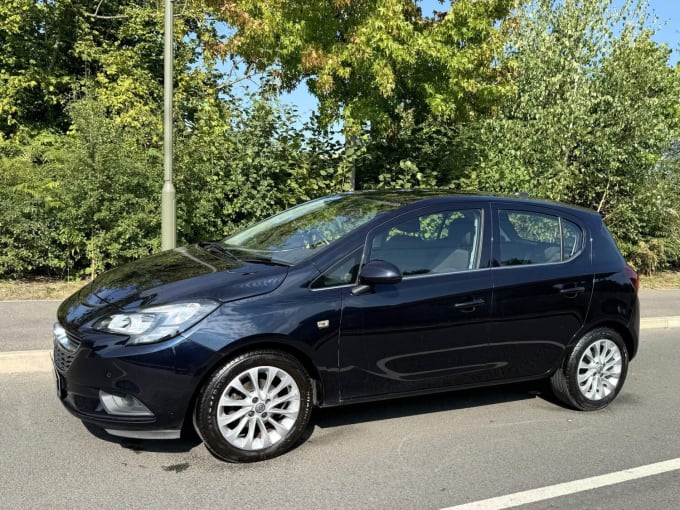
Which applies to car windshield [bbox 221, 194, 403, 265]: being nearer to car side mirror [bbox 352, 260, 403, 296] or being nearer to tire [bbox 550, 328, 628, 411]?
car side mirror [bbox 352, 260, 403, 296]

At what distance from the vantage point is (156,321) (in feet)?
11.9

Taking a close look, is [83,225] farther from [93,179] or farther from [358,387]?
[358,387]

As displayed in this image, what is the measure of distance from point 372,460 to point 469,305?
125cm

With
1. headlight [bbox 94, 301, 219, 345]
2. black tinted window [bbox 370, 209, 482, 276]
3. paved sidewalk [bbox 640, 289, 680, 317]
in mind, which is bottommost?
paved sidewalk [bbox 640, 289, 680, 317]

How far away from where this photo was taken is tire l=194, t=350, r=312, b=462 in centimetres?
370

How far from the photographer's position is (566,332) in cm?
487

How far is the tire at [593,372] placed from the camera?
5.00 meters

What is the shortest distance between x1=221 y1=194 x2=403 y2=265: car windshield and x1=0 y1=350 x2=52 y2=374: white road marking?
6.63 feet

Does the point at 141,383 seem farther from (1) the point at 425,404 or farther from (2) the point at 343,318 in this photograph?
(1) the point at 425,404

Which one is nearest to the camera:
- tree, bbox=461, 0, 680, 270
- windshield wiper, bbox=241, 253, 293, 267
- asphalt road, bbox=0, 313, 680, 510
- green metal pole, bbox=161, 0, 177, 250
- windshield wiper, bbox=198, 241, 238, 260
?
asphalt road, bbox=0, 313, 680, 510

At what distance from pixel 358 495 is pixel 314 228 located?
1.93 m

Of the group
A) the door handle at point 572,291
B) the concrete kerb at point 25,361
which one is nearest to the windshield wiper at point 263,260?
the door handle at point 572,291

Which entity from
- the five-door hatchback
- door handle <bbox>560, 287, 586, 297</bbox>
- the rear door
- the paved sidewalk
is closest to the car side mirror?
the five-door hatchback

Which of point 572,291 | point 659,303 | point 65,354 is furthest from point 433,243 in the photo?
point 659,303
